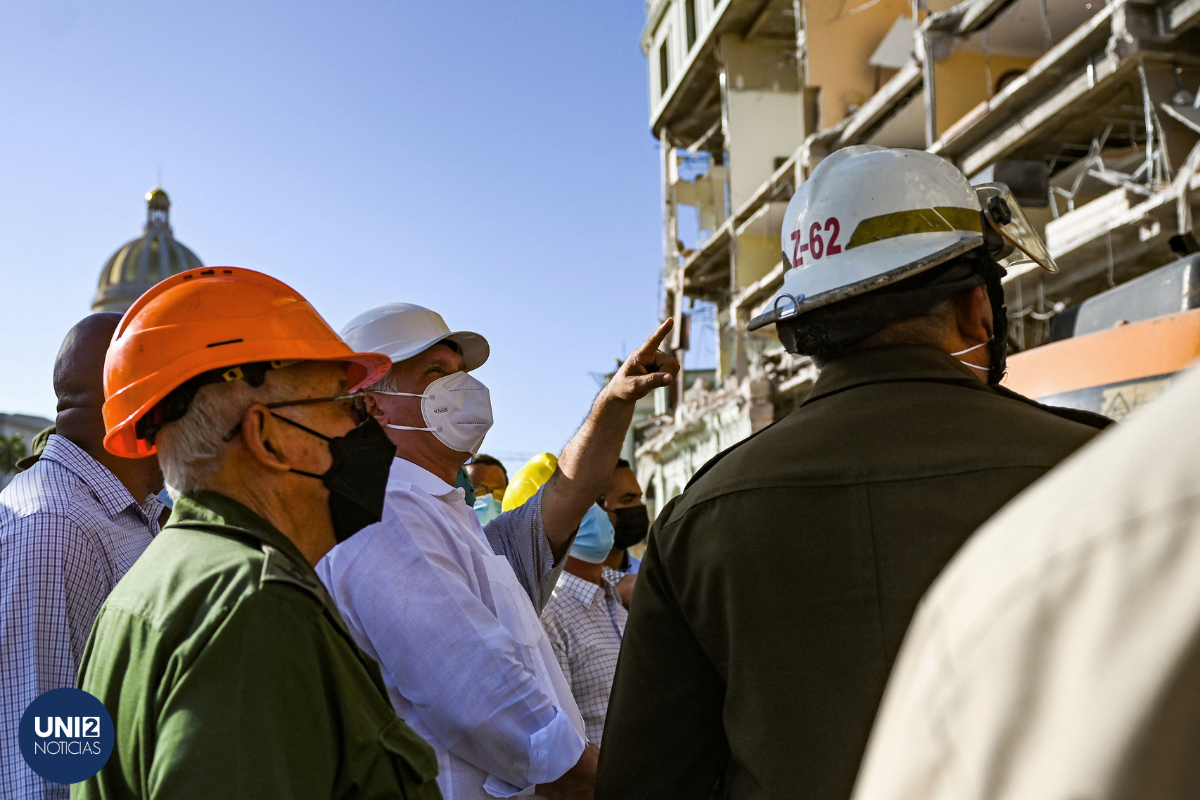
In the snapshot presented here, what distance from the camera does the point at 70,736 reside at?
1903 millimetres

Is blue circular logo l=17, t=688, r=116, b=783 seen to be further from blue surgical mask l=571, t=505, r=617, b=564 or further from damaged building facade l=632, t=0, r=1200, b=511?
damaged building facade l=632, t=0, r=1200, b=511

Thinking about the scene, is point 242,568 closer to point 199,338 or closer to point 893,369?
point 199,338

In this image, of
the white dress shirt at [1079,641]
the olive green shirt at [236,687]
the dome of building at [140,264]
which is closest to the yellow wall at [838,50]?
the olive green shirt at [236,687]

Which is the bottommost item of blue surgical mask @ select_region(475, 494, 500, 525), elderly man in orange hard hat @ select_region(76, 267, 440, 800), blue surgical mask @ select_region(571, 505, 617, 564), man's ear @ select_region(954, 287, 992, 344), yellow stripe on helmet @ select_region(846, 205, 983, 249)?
blue surgical mask @ select_region(475, 494, 500, 525)

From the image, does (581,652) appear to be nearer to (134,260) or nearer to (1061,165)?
(1061,165)

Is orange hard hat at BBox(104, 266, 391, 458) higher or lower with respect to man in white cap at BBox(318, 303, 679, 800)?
higher

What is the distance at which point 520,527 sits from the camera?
3.84m

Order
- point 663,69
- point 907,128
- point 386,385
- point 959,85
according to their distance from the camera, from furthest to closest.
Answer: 1. point 663,69
2. point 907,128
3. point 959,85
4. point 386,385

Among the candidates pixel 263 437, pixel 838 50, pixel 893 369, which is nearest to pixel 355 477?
pixel 263 437

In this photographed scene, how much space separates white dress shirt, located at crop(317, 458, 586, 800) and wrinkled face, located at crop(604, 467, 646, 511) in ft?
11.8

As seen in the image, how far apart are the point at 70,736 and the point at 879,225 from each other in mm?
1969

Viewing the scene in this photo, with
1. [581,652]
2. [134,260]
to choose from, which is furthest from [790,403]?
[134,260]

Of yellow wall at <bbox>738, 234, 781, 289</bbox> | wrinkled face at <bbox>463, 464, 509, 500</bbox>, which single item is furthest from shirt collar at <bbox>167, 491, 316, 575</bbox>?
yellow wall at <bbox>738, 234, 781, 289</bbox>

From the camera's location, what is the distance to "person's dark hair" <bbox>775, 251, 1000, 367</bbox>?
2213 mm
